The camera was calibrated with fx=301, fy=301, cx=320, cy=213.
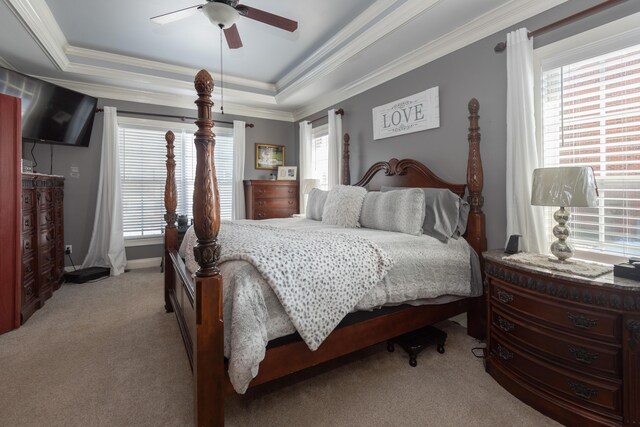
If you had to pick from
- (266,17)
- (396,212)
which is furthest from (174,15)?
(396,212)

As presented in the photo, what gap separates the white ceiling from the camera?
256 centimetres

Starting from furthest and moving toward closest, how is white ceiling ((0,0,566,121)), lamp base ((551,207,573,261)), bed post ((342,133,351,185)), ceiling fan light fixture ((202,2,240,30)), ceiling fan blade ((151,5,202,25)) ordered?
bed post ((342,133,351,185)), white ceiling ((0,0,566,121)), ceiling fan blade ((151,5,202,25)), ceiling fan light fixture ((202,2,240,30)), lamp base ((551,207,573,261))

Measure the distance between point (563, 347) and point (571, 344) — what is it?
0.04 m

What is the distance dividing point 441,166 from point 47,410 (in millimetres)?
3339

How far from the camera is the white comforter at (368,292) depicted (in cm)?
133

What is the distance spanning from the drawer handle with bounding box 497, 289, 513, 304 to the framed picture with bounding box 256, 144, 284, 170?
4356 millimetres

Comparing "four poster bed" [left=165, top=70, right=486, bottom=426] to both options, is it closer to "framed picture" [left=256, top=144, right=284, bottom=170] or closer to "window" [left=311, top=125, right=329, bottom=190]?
"window" [left=311, top=125, right=329, bottom=190]

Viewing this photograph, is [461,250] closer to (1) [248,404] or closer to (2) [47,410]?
(1) [248,404]

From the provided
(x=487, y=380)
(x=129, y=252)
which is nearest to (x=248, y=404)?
(x=487, y=380)

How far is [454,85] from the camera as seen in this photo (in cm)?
282

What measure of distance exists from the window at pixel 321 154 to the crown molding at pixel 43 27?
3.25 m

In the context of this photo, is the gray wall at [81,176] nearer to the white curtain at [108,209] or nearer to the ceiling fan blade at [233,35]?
the white curtain at [108,209]

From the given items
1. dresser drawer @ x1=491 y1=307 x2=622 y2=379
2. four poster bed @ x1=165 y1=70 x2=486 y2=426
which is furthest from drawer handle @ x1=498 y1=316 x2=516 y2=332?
four poster bed @ x1=165 y1=70 x2=486 y2=426

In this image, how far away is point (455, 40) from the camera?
2760mm
